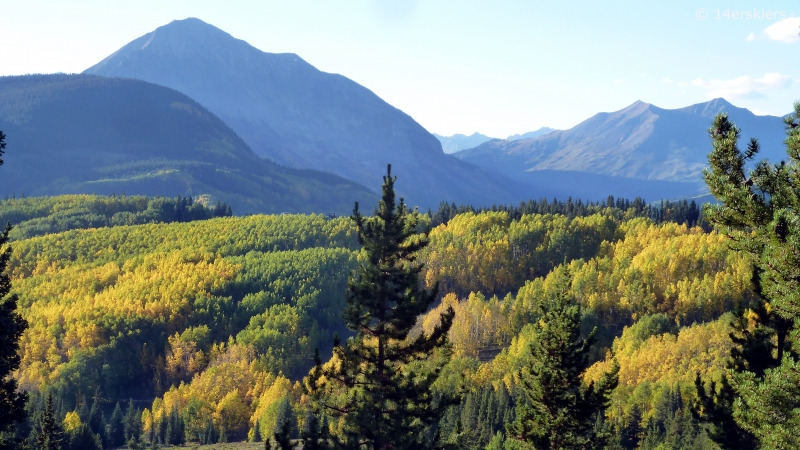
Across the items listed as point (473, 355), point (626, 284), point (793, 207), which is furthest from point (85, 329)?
point (793, 207)

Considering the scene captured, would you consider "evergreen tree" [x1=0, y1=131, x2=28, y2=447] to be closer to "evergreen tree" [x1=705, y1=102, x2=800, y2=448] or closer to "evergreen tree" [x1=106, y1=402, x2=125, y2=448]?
"evergreen tree" [x1=705, y1=102, x2=800, y2=448]

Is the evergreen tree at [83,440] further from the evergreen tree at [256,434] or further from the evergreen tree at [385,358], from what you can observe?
the evergreen tree at [385,358]

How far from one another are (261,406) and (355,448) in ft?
405

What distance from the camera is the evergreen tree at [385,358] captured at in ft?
126

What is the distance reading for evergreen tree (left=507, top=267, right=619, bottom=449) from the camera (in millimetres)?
37875

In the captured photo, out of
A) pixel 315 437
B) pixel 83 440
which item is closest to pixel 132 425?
pixel 83 440

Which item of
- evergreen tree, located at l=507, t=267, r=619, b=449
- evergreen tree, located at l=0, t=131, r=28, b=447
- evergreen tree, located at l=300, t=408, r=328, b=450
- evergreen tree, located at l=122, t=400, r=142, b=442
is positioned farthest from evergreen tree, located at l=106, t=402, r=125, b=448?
evergreen tree, located at l=507, t=267, r=619, b=449

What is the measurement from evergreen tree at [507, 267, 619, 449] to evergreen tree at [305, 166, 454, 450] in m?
4.53

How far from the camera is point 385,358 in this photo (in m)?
39.6

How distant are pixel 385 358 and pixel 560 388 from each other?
885 centimetres

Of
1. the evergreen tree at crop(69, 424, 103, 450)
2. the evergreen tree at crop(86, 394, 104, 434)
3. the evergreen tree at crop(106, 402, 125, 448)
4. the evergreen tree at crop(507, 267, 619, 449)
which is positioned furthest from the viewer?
the evergreen tree at crop(86, 394, 104, 434)

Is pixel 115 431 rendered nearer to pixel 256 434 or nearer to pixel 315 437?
pixel 256 434

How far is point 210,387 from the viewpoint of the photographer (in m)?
172

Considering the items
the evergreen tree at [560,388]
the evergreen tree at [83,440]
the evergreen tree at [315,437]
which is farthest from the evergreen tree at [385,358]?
the evergreen tree at [83,440]
